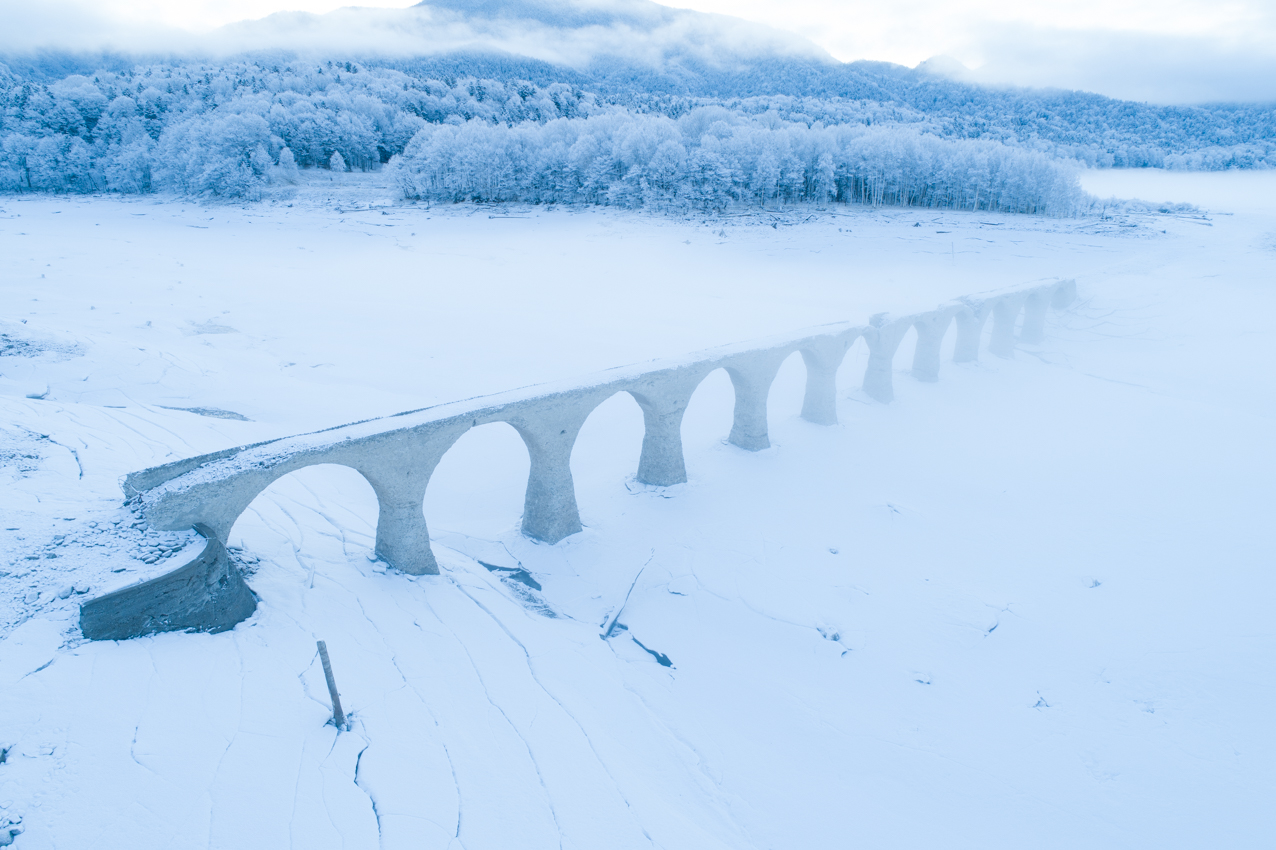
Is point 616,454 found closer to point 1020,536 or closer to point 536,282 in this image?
point 1020,536

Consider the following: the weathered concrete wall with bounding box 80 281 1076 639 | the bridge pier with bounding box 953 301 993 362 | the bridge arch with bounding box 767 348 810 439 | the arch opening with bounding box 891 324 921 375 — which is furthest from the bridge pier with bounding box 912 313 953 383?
the bridge arch with bounding box 767 348 810 439

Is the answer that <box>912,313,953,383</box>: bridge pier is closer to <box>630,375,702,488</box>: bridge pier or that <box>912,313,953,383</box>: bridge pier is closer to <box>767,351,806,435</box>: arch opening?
<box>767,351,806,435</box>: arch opening

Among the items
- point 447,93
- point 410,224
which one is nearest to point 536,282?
point 410,224

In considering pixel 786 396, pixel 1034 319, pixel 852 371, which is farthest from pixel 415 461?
pixel 1034 319

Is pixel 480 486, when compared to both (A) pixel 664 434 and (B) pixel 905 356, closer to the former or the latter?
(A) pixel 664 434

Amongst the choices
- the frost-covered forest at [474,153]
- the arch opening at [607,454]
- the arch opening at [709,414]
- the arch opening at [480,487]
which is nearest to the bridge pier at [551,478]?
the arch opening at [480,487]

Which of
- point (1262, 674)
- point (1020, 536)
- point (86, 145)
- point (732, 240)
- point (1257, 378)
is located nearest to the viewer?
point (1262, 674)
